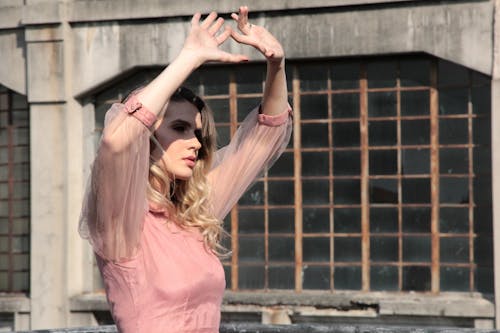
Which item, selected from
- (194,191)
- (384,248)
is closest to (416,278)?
(384,248)

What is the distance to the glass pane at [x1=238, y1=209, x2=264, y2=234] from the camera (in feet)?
37.7

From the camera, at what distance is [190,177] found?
3.79 metres

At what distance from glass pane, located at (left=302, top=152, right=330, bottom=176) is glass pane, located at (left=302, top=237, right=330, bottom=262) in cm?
63

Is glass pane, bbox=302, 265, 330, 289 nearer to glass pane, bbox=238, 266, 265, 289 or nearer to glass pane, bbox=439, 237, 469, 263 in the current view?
glass pane, bbox=238, 266, 265, 289

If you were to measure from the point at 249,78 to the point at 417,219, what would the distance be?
2096mm

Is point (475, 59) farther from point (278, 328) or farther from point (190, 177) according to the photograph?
point (190, 177)

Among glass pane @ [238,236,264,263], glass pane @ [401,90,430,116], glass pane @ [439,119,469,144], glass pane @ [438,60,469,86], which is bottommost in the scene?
glass pane @ [238,236,264,263]

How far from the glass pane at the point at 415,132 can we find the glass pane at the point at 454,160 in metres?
0.19

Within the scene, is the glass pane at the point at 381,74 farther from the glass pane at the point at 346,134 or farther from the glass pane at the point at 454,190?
the glass pane at the point at 454,190

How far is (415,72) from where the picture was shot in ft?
35.6

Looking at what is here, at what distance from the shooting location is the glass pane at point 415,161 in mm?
10891

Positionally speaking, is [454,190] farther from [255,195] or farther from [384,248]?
[255,195]

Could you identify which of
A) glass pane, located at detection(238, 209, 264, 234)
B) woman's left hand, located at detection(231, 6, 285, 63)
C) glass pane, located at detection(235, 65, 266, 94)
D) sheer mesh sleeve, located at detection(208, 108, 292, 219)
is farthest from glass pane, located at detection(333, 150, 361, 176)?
woman's left hand, located at detection(231, 6, 285, 63)

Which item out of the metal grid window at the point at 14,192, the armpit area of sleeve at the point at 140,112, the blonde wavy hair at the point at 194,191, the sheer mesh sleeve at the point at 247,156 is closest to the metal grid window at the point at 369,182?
the metal grid window at the point at 14,192
